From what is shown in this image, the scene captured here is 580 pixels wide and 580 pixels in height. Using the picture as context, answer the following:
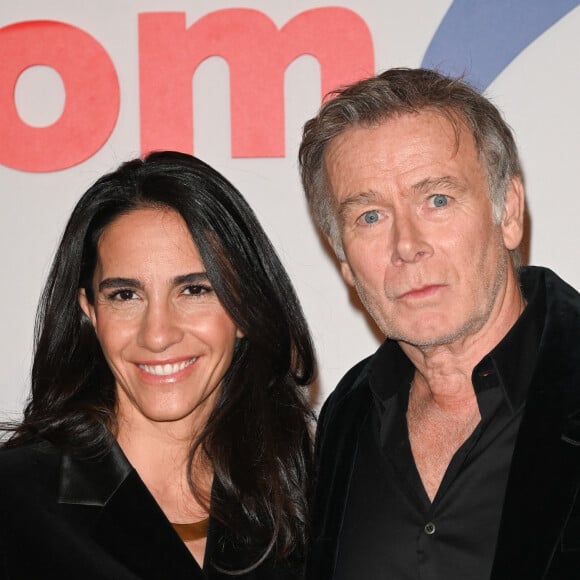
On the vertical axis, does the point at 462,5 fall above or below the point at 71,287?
above

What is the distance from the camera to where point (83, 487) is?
6.91 ft

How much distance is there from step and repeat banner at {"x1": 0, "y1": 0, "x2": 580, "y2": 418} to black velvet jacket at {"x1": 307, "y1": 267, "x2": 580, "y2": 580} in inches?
40.4

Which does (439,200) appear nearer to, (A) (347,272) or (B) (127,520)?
(A) (347,272)

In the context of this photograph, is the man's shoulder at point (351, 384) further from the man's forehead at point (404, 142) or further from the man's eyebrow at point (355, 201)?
the man's forehead at point (404, 142)

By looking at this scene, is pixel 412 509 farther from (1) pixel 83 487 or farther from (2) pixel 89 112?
(2) pixel 89 112

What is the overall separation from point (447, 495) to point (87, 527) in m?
0.79

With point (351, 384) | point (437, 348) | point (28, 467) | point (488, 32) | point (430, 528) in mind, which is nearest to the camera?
point (430, 528)

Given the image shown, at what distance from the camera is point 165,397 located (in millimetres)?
2266

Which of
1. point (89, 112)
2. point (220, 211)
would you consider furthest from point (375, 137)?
point (89, 112)

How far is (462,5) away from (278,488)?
1.76m

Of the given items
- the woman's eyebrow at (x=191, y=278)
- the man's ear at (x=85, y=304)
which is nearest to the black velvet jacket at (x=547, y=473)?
the woman's eyebrow at (x=191, y=278)

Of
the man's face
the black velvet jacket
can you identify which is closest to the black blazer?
the black velvet jacket

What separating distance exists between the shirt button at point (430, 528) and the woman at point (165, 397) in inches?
15.9

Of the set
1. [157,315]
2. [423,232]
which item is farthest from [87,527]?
[423,232]
